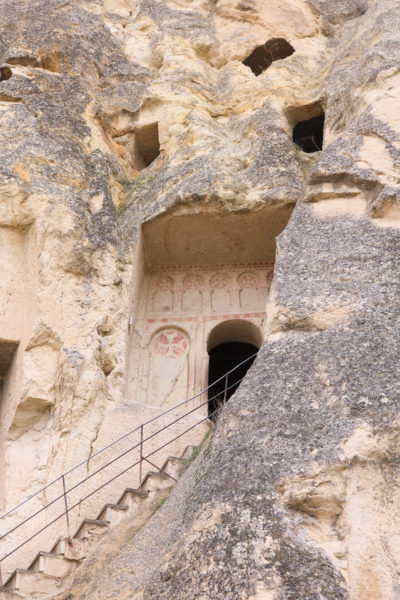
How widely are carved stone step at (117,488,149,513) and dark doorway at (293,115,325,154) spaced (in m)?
8.05

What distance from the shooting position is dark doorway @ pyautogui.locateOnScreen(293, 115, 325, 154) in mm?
12820

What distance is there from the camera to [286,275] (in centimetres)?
712

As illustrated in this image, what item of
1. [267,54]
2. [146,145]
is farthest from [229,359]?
[267,54]

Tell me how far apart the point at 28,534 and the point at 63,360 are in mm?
2081

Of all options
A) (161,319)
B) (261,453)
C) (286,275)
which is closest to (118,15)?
(161,319)

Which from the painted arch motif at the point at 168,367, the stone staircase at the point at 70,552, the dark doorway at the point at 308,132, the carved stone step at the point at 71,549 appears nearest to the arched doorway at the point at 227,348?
the painted arch motif at the point at 168,367

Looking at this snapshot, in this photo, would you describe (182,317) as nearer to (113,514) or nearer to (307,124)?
(113,514)

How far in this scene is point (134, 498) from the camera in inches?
275

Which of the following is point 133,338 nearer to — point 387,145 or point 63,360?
point 63,360

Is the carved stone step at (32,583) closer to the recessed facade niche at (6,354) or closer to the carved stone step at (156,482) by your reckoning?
the carved stone step at (156,482)

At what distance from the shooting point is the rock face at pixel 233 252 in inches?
190

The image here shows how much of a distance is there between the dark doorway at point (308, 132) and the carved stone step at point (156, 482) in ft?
25.2

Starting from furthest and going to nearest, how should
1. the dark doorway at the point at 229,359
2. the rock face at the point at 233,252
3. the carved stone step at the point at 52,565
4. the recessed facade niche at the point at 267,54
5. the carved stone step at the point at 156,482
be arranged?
the recessed facade niche at the point at 267,54, the dark doorway at the point at 229,359, the carved stone step at the point at 156,482, the carved stone step at the point at 52,565, the rock face at the point at 233,252

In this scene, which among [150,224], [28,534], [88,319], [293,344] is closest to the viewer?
[293,344]
